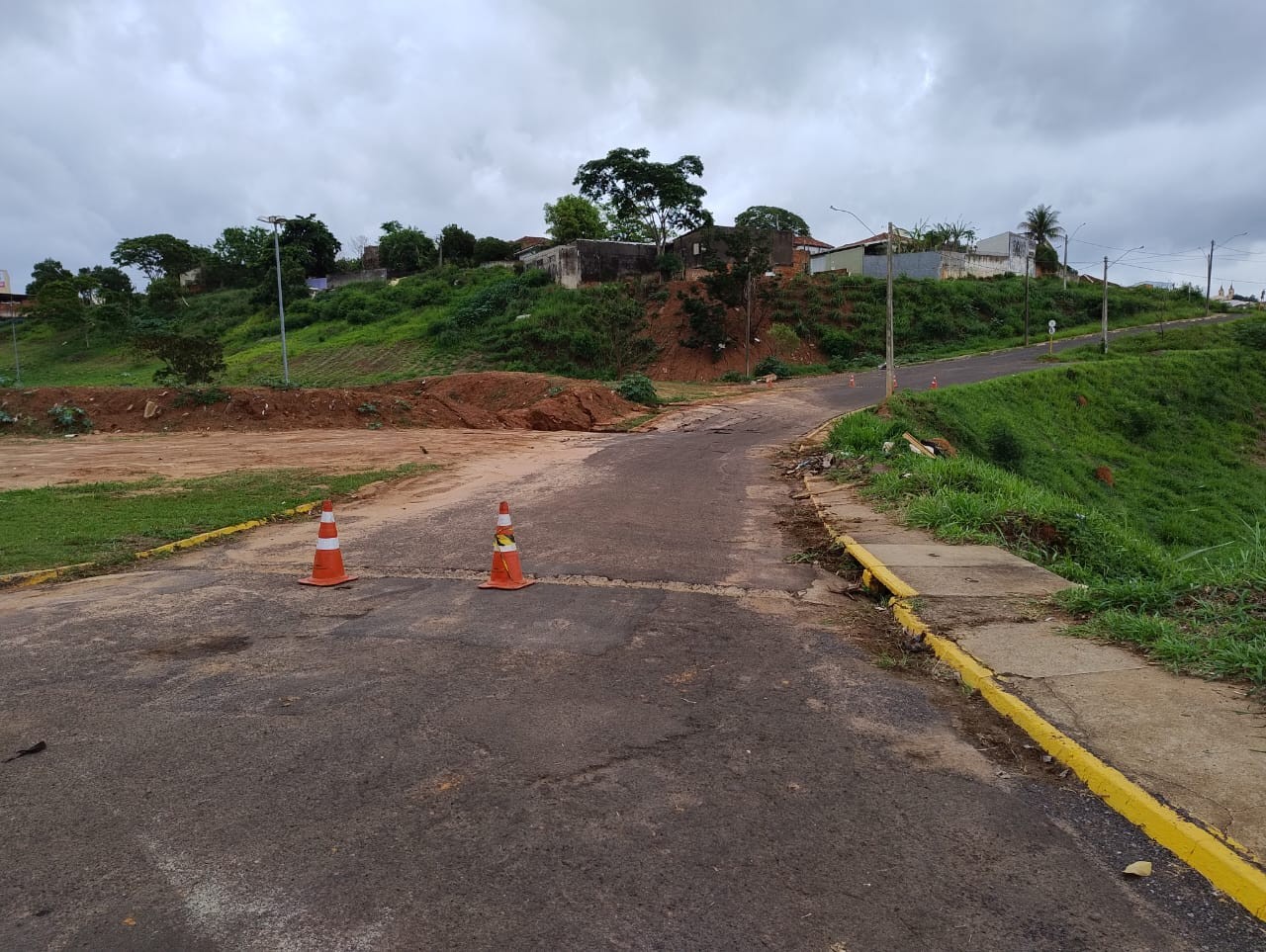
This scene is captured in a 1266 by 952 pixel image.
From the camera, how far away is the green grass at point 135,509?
923cm

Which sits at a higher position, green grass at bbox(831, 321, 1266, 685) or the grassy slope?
the grassy slope

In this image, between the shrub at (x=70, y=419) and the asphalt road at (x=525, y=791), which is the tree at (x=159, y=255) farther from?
the asphalt road at (x=525, y=791)

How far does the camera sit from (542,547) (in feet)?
30.9

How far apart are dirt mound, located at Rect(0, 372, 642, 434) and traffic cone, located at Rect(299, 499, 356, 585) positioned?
19005 mm

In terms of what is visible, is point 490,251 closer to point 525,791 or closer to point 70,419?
point 70,419

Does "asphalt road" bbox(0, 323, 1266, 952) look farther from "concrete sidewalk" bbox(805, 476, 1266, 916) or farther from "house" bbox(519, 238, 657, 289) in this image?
"house" bbox(519, 238, 657, 289)

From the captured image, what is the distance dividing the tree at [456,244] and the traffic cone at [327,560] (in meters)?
71.1

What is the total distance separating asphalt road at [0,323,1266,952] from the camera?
2809mm

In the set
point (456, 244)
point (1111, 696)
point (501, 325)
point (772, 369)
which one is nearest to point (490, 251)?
point (456, 244)

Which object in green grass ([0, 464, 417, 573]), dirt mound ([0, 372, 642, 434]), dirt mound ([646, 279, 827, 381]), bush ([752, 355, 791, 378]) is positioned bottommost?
green grass ([0, 464, 417, 573])

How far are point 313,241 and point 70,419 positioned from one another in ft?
184

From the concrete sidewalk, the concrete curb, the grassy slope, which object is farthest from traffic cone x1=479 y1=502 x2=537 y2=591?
the grassy slope

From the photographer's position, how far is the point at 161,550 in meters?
9.34

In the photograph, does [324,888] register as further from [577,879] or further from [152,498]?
[152,498]
